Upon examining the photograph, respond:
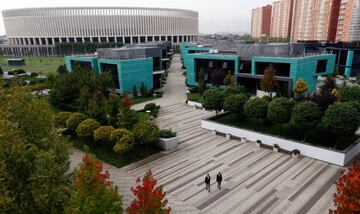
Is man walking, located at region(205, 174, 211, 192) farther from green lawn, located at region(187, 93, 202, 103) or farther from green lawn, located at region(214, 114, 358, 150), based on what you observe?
green lawn, located at region(187, 93, 202, 103)

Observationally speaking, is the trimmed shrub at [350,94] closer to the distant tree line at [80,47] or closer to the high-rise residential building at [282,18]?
the distant tree line at [80,47]

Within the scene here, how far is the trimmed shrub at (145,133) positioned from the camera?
19078mm

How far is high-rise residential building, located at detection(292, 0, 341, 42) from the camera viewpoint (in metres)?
72.2

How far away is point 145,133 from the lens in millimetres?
19094

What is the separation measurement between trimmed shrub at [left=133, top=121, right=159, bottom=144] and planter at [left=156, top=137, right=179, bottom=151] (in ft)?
3.23

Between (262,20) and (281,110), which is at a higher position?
(262,20)

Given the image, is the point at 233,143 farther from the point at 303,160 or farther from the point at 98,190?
the point at 98,190

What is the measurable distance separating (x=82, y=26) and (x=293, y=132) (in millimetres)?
109324

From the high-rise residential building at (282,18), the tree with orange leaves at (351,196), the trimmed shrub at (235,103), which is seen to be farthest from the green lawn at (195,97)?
the high-rise residential building at (282,18)

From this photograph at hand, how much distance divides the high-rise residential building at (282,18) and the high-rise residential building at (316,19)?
21416mm

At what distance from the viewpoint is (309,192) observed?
14.8 meters

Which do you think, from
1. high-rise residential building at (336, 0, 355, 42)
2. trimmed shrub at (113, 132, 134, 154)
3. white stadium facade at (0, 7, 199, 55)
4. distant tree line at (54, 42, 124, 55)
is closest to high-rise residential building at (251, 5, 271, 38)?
white stadium facade at (0, 7, 199, 55)

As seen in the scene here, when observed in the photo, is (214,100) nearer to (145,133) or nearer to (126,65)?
(145,133)

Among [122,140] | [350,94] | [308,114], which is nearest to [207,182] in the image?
[122,140]
